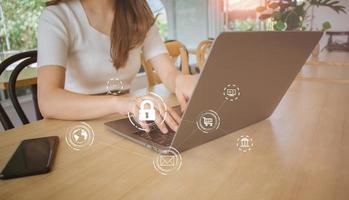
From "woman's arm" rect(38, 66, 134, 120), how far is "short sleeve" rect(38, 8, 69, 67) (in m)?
0.03

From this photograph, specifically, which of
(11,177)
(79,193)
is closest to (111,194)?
(79,193)

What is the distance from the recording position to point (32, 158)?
0.46 meters

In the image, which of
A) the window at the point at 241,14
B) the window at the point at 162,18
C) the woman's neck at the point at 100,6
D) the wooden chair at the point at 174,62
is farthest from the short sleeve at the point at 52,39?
the window at the point at 162,18

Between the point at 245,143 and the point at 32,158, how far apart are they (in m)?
0.35

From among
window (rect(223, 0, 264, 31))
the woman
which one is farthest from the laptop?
window (rect(223, 0, 264, 31))

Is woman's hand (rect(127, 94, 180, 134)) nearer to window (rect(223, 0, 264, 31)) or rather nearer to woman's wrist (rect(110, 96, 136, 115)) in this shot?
woman's wrist (rect(110, 96, 136, 115))

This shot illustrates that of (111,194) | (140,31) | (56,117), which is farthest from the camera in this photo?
(140,31)

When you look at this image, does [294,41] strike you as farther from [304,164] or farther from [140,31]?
[140,31]

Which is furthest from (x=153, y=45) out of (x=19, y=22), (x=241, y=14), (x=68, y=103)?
(x=241, y=14)

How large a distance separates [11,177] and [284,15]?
5.02 ft

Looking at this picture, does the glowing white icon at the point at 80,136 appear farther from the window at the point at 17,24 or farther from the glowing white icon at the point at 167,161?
the window at the point at 17,24

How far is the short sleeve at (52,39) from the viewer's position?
74 centimetres

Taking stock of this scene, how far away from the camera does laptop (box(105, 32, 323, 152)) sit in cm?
39

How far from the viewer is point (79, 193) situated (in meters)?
0.36
